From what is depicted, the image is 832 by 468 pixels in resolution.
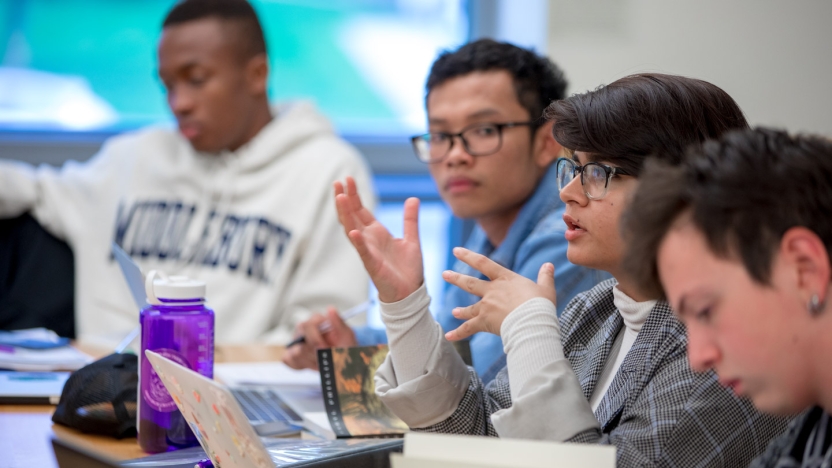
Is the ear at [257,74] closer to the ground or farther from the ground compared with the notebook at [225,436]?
farther from the ground

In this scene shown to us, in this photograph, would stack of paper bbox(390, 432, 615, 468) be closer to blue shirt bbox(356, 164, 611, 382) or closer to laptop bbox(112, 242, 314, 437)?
laptop bbox(112, 242, 314, 437)

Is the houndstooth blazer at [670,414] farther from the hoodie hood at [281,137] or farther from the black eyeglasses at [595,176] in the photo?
the hoodie hood at [281,137]

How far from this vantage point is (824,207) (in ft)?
2.10

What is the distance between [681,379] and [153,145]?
2018 mm

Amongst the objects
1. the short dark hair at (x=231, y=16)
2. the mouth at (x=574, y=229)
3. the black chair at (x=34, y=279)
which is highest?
the short dark hair at (x=231, y=16)

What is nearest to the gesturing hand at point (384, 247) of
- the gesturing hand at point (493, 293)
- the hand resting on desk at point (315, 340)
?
the gesturing hand at point (493, 293)

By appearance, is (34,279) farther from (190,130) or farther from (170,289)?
(170,289)

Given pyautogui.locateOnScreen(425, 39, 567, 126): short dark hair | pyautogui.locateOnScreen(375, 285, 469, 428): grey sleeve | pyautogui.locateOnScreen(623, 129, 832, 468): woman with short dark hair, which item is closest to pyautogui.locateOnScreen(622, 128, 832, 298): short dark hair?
pyautogui.locateOnScreen(623, 129, 832, 468): woman with short dark hair

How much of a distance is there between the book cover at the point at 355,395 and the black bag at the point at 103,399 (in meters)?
0.27

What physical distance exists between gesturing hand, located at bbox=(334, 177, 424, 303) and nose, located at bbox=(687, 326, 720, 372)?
1.57ft

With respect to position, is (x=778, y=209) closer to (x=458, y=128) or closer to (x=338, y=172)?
(x=458, y=128)

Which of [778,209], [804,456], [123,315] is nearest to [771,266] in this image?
[778,209]

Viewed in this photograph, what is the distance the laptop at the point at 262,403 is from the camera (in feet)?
3.90

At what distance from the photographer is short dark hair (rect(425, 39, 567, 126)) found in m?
1.75
